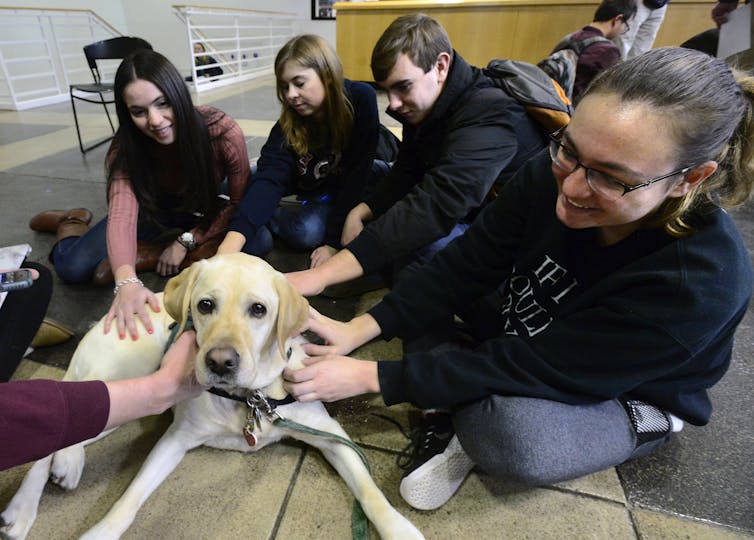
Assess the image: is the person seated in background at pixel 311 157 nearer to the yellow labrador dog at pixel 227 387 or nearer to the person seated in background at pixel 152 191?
the person seated in background at pixel 152 191

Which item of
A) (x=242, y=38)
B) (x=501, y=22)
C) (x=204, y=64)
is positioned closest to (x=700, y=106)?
(x=501, y=22)

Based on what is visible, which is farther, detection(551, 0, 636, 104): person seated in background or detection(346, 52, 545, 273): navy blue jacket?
detection(551, 0, 636, 104): person seated in background

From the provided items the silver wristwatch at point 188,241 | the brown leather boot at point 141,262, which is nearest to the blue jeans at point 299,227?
the silver wristwatch at point 188,241

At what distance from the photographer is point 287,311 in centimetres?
131

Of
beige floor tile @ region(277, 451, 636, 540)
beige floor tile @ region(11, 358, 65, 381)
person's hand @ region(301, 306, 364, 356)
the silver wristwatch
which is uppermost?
person's hand @ region(301, 306, 364, 356)

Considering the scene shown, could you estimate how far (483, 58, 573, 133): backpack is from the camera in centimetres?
212

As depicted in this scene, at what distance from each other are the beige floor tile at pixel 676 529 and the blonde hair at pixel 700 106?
1056 millimetres

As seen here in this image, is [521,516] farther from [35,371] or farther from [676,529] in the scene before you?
[35,371]

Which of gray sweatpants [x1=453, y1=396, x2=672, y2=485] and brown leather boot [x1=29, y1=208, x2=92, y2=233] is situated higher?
gray sweatpants [x1=453, y1=396, x2=672, y2=485]

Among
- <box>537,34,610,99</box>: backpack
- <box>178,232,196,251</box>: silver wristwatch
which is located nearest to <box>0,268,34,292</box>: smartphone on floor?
<box>178,232,196,251</box>: silver wristwatch

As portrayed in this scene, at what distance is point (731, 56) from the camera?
2980 millimetres

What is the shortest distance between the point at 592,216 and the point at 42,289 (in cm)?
211

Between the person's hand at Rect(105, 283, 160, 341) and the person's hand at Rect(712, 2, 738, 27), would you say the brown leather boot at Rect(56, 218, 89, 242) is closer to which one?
the person's hand at Rect(105, 283, 160, 341)

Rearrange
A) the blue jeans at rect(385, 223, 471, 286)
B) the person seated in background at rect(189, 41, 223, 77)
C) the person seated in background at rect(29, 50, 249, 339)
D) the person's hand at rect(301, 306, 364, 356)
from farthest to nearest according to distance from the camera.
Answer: the person seated in background at rect(189, 41, 223, 77) < the blue jeans at rect(385, 223, 471, 286) < the person seated in background at rect(29, 50, 249, 339) < the person's hand at rect(301, 306, 364, 356)
